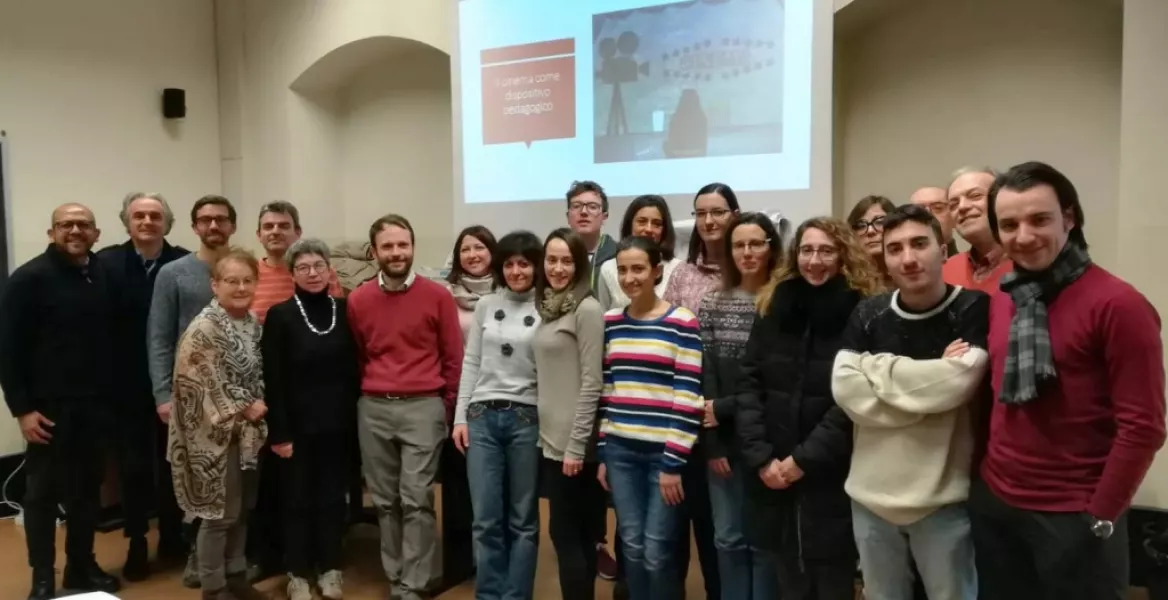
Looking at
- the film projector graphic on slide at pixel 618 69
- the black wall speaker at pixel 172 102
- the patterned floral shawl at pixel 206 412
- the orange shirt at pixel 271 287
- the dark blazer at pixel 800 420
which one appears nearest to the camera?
the dark blazer at pixel 800 420

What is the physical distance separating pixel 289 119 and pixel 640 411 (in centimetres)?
416

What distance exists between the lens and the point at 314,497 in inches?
120

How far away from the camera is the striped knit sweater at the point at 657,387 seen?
238cm

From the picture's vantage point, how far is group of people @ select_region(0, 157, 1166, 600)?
163cm

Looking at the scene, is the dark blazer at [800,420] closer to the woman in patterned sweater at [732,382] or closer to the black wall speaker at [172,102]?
the woman in patterned sweater at [732,382]

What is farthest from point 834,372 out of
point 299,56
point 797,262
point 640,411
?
point 299,56

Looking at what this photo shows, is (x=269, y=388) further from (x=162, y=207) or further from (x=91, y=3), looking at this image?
(x=91, y=3)

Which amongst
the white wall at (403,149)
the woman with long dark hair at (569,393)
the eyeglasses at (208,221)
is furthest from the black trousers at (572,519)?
the white wall at (403,149)

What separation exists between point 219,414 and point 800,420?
199 cm

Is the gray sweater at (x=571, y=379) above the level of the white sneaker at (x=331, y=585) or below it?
above

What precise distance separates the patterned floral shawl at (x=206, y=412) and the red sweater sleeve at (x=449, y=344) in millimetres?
715

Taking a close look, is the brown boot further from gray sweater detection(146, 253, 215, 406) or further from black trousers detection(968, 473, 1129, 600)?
black trousers detection(968, 473, 1129, 600)

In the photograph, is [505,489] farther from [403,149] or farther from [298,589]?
[403,149]

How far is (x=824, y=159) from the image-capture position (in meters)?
3.84
